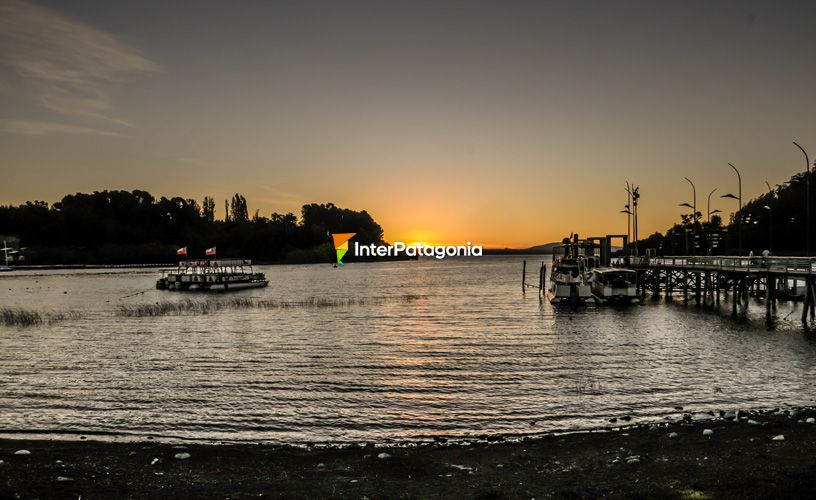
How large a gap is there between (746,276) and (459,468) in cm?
5335

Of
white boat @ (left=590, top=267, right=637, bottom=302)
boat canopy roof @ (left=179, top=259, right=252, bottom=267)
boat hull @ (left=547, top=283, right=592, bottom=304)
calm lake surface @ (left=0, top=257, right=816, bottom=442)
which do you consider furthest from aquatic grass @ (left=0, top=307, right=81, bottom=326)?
white boat @ (left=590, top=267, right=637, bottom=302)

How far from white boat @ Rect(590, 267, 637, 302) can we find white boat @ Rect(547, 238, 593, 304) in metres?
1.57

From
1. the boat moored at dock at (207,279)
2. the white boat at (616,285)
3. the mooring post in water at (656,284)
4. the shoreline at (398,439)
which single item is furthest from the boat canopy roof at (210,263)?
the shoreline at (398,439)

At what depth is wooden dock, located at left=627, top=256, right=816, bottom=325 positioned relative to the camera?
150 feet

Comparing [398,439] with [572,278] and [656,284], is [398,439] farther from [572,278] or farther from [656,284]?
[656,284]

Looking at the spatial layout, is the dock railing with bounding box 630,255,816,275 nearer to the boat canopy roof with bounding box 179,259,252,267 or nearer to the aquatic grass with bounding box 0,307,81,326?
the aquatic grass with bounding box 0,307,81,326

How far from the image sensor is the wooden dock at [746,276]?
150 feet

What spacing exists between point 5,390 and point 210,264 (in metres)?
91.9

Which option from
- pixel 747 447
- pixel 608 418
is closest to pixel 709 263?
pixel 608 418

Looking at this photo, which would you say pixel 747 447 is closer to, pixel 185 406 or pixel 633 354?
pixel 185 406

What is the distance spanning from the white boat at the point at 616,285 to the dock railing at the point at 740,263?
7.01 metres

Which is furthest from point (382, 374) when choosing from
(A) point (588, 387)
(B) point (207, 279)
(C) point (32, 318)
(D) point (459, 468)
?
(B) point (207, 279)

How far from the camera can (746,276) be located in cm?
5859

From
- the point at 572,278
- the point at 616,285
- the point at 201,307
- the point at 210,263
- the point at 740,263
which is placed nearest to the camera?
the point at 740,263
